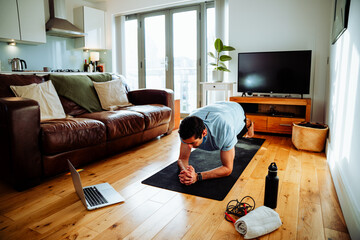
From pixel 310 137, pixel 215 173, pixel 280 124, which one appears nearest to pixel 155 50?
pixel 280 124

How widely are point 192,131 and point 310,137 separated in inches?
75.2

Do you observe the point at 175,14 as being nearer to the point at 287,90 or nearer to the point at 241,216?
the point at 287,90

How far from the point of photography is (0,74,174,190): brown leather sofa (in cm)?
180

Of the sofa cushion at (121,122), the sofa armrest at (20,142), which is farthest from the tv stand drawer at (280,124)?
the sofa armrest at (20,142)

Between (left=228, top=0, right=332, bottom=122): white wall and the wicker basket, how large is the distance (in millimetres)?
933

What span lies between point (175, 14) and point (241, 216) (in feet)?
14.5

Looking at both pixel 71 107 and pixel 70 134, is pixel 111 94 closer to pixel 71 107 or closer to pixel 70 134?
pixel 71 107

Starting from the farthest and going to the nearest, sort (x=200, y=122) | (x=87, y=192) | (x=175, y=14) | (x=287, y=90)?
(x=175, y=14) < (x=287, y=90) < (x=87, y=192) < (x=200, y=122)

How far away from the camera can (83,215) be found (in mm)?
1534

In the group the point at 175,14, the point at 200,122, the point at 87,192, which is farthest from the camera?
the point at 175,14

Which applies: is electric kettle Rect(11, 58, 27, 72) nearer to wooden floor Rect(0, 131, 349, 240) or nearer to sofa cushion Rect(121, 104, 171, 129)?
sofa cushion Rect(121, 104, 171, 129)

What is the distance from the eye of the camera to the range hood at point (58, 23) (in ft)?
14.7

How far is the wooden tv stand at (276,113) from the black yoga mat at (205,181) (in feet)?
2.61

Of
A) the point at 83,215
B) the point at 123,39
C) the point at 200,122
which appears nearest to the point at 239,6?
the point at 123,39
